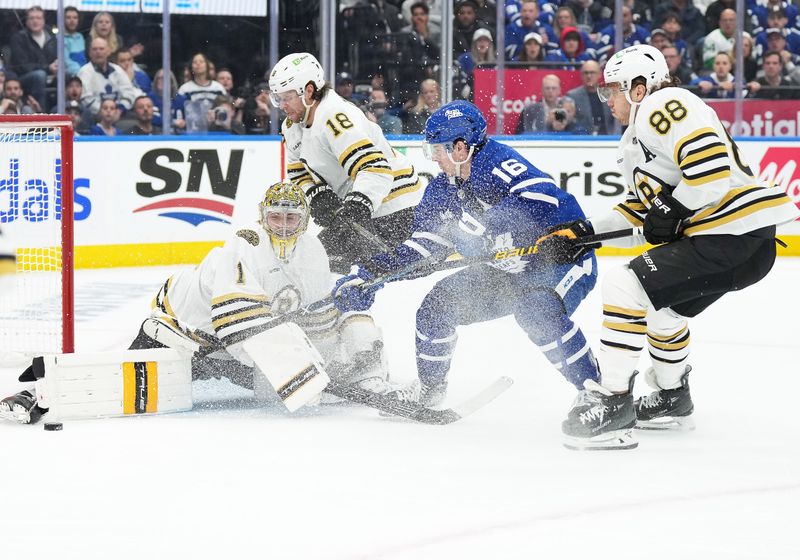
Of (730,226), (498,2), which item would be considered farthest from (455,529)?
(498,2)

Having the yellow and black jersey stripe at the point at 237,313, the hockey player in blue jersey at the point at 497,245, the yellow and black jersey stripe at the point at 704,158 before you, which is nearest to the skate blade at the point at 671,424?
the hockey player in blue jersey at the point at 497,245

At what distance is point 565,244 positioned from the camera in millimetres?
3348

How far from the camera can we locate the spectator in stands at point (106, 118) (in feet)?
23.4

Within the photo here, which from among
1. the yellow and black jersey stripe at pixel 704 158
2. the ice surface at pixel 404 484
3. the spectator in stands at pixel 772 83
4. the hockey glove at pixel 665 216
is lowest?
the ice surface at pixel 404 484

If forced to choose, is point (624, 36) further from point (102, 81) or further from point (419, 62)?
point (102, 81)

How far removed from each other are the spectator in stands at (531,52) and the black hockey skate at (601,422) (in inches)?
182

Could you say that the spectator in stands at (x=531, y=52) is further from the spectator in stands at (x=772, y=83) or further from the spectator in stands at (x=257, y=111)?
the spectator in stands at (x=257, y=111)

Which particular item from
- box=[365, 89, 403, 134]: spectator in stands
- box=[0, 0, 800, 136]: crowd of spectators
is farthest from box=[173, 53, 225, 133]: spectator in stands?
box=[365, 89, 403, 134]: spectator in stands

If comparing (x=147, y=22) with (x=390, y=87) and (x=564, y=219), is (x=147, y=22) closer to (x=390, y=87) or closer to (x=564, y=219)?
(x=390, y=87)

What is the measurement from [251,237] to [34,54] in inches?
150

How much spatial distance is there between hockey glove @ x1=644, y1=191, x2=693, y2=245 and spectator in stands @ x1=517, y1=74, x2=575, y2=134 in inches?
175

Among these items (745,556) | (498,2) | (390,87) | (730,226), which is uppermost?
(498,2)

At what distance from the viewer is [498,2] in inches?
298

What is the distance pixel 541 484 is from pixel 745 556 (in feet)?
1.96
